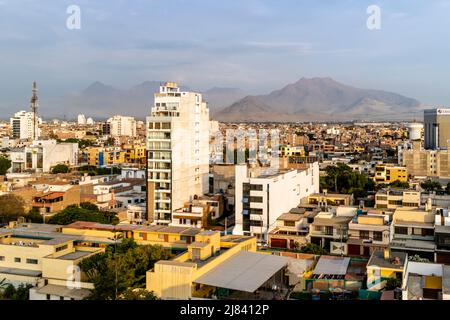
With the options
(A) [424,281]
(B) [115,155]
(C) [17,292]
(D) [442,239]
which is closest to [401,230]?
(D) [442,239]

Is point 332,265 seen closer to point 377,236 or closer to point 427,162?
point 377,236

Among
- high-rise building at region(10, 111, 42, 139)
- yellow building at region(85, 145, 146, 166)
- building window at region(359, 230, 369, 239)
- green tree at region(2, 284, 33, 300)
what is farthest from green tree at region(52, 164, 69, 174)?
high-rise building at region(10, 111, 42, 139)

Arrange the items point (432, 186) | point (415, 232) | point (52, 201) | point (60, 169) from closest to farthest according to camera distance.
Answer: point (415, 232) → point (52, 201) → point (432, 186) → point (60, 169)

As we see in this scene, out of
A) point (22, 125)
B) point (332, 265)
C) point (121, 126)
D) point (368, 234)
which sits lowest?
point (332, 265)

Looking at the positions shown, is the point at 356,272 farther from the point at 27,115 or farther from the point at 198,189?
the point at 27,115
